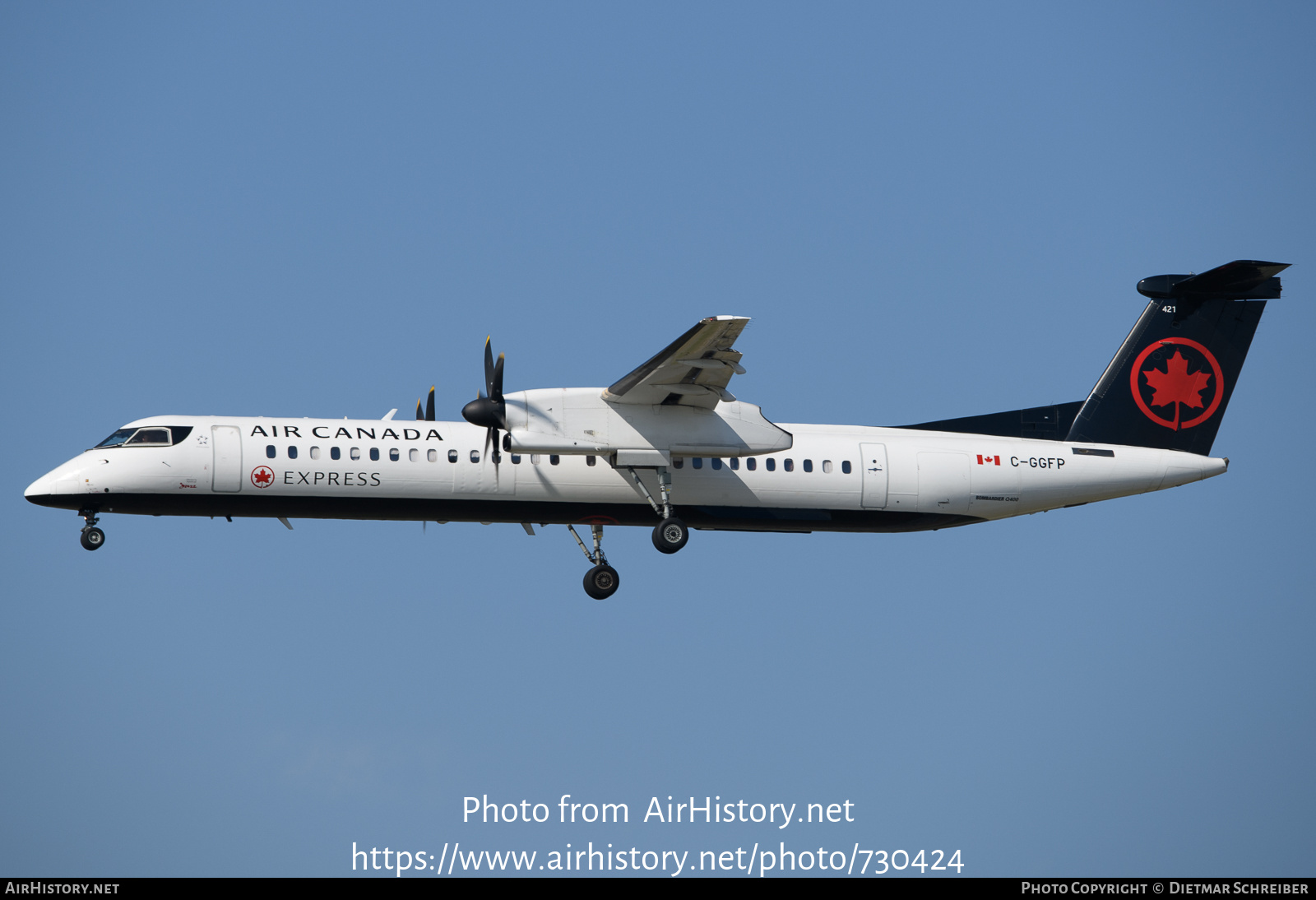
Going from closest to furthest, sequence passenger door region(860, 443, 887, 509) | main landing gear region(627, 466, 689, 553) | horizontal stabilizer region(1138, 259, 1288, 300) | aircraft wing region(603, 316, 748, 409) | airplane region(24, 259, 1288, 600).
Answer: aircraft wing region(603, 316, 748, 409), airplane region(24, 259, 1288, 600), main landing gear region(627, 466, 689, 553), passenger door region(860, 443, 887, 509), horizontal stabilizer region(1138, 259, 1288, 300)

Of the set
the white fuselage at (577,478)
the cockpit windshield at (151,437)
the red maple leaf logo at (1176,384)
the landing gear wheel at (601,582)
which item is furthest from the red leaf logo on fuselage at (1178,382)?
the cockpit windshield at (151,437)

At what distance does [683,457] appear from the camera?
26203 millimetres

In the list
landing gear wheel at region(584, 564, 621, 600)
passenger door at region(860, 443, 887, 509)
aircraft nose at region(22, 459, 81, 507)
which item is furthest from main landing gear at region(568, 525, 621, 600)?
aircraft nose at region(22, 459, 81, 507)

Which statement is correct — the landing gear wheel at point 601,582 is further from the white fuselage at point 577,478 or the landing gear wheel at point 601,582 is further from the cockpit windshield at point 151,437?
the cockpit windshield at point 151,437

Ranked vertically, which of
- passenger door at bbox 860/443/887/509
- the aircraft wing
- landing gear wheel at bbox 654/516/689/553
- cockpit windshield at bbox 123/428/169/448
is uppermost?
the aircraft wing

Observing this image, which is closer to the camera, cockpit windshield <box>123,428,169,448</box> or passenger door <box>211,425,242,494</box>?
passenger door <box>211,425,242,494</box>

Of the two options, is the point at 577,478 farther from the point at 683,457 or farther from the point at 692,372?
the point at 692,372

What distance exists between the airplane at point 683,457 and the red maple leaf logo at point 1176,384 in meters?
0.03

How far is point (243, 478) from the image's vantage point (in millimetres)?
25359

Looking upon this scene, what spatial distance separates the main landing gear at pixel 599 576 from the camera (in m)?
27.1

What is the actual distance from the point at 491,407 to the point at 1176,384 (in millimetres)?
13801

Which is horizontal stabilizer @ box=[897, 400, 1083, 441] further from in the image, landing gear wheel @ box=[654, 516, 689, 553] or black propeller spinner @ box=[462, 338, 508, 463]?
black propeller spinner @ box=[462, 338, 508, 463]

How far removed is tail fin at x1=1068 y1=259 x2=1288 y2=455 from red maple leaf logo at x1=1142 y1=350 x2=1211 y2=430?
0.05ft

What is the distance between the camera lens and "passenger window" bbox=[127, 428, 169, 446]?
25.6 meters
